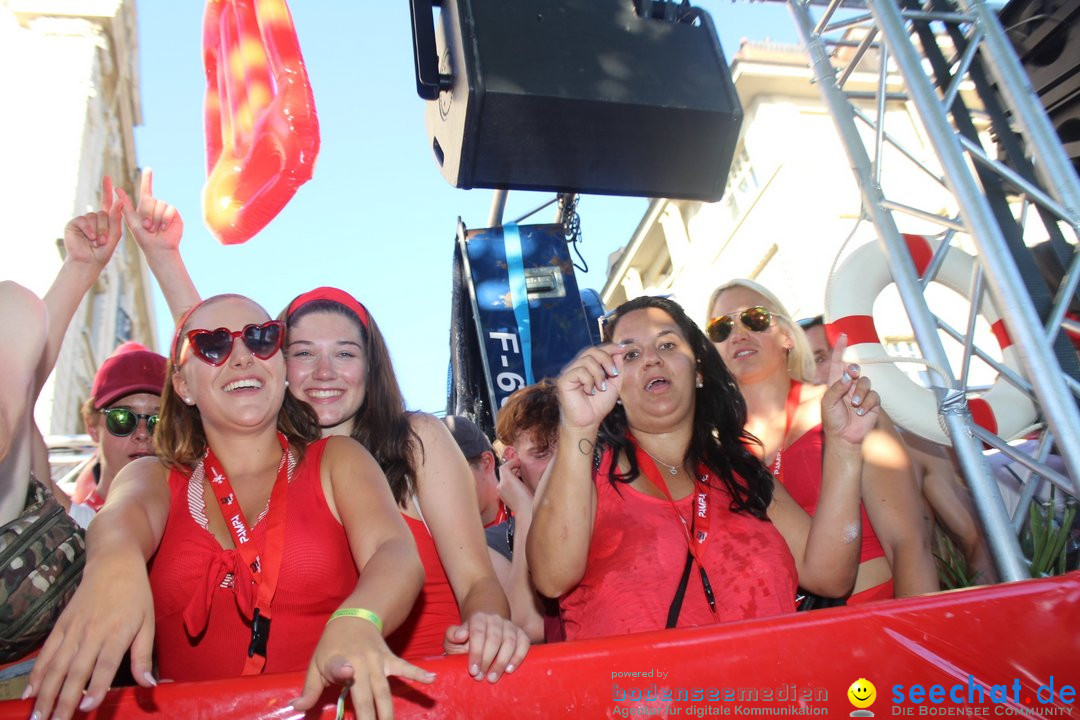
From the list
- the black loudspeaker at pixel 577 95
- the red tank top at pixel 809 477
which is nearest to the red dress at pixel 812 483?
the red tank top at pixel 809 477

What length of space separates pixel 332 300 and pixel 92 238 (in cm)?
72

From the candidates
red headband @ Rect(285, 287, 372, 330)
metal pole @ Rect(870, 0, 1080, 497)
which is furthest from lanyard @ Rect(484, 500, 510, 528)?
metal pole @ Rect(870, 0, 1080, 497)

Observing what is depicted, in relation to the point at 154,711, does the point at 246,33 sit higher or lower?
higher

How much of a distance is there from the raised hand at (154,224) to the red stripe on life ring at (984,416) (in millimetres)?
2978

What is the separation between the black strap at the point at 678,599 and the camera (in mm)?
1708

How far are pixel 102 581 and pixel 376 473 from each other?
0.62 metres

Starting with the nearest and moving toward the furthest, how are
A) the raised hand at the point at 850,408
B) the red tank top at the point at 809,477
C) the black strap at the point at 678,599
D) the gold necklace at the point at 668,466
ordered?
the black strap at the point at 678,599
the raised hand at the point at 850,408
the gold necklace at the point at 668,466
the red tank top at the point at 809,477

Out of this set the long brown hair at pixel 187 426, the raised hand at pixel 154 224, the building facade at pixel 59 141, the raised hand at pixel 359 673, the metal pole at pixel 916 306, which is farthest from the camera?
the building facade at pixel 59 141

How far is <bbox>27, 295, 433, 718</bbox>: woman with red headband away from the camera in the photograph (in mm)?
1075

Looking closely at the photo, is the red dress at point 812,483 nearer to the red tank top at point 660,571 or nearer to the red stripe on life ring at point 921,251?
the red tank top at point 660,571

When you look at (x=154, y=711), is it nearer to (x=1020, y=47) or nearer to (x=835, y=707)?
(x=835, y=707)

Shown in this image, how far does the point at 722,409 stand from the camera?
92.4 inches

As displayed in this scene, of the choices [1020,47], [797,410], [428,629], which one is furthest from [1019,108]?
[428,629]

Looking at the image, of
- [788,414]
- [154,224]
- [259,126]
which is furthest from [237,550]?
[259,126]
